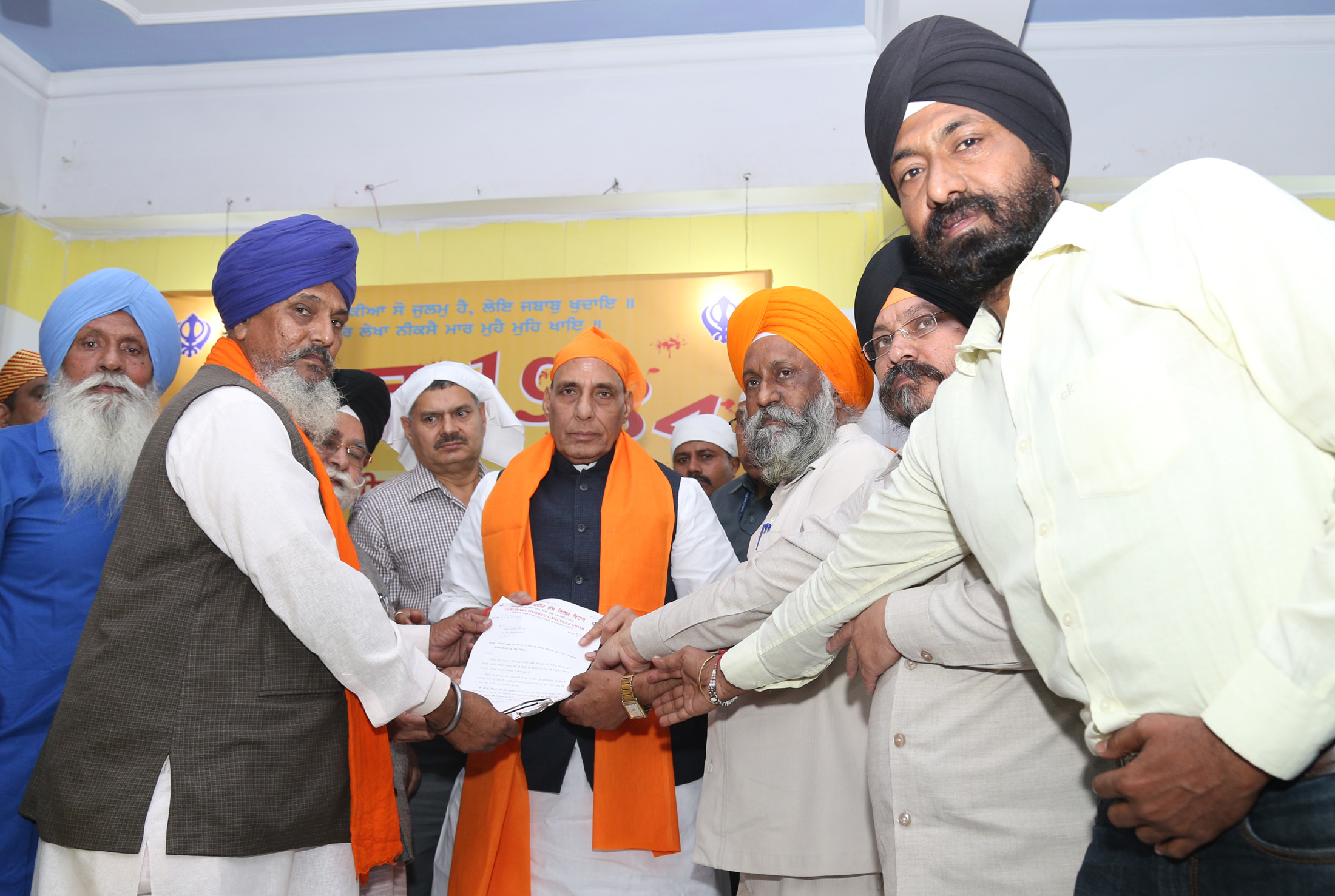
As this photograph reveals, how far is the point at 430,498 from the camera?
390 cm

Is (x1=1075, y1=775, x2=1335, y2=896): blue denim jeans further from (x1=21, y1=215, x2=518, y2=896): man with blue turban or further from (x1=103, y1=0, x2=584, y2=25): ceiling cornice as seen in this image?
(x1=103, y1=0, x2=584, y2=25): ceiling cornice

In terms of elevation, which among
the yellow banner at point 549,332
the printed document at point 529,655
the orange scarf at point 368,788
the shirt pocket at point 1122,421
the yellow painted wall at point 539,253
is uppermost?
the yellow painted wall at point 539,253

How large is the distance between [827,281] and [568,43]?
2.01 m

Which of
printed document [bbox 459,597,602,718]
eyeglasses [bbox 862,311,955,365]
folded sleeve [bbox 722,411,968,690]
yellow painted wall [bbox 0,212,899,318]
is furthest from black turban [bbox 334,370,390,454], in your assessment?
folded sleeve [bbox 722,411,968,690]

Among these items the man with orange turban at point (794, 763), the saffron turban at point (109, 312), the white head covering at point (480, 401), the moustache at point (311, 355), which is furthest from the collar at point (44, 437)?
the white head covering at point (480, 401)

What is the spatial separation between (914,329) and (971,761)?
1483 mm

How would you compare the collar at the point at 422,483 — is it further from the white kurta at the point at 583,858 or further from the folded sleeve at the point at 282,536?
the folded sleeve at the point at 282,536

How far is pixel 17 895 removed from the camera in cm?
219

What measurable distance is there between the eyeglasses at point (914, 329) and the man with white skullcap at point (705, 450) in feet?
6.11

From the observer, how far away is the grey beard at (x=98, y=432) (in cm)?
246

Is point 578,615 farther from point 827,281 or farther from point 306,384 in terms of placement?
point 827,281

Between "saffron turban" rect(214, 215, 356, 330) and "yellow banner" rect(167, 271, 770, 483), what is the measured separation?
2.31 m

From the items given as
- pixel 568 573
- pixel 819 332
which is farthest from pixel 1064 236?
pixel 819 332

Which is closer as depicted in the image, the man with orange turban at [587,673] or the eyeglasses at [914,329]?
the man with orange turban at [587,673]
